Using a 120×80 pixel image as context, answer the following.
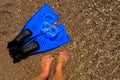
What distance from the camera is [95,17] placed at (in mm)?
3082

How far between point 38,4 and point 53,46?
0.50 meters

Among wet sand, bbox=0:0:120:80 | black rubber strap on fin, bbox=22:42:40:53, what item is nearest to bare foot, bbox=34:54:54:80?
wet sand, bbox=0:0:120:80

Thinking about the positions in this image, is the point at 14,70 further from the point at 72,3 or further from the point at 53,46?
the point at 72,3

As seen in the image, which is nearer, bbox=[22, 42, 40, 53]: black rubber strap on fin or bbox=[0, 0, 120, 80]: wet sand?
bbox=[0, 0, 120, 80]: wet sand

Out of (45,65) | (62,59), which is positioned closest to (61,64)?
(62,59)

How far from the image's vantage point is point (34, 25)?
3.25 meters

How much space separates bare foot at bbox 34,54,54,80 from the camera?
10.2ft

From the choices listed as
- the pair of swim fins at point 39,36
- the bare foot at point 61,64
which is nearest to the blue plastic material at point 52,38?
the pair of swim fins at point 39,36

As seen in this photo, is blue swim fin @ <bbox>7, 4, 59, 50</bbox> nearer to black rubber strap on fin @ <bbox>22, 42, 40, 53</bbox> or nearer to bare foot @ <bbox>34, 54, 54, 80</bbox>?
A: black rubber strap on fin @ <bbox>22, 42, 40, 53</bbox>

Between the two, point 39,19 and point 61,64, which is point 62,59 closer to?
point 61,64

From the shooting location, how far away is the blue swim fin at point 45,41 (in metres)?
3.14

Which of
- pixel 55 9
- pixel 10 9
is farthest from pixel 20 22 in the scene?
pixel 55 9

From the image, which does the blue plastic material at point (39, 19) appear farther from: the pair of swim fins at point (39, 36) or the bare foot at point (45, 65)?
the bare foot at point (45, 65)

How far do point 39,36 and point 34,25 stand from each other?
0.46ft
